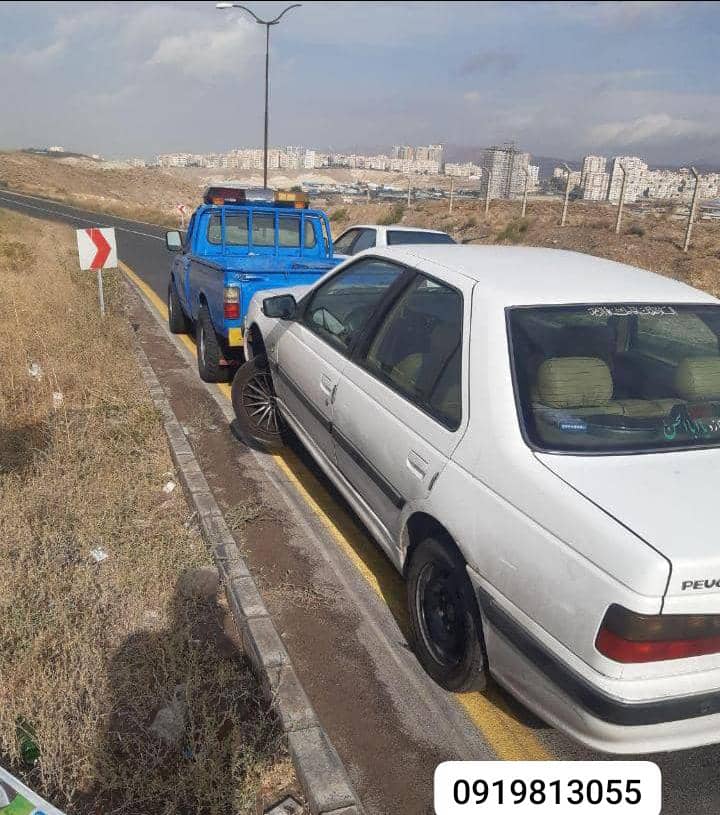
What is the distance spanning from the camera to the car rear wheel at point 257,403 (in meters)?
5.50

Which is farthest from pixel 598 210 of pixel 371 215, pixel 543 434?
pixel 543 434

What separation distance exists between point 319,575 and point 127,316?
25.4 feet

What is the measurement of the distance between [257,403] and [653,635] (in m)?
4.08

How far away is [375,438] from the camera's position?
3.36 metres

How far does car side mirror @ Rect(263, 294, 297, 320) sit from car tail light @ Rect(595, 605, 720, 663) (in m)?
3.24

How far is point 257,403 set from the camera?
5.64m

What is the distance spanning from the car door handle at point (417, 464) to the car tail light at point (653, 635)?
1.03 metres

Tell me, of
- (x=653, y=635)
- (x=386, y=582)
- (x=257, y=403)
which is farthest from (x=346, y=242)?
(x=653, y=635)

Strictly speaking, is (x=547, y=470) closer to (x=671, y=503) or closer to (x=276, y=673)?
(x=671, y=503)

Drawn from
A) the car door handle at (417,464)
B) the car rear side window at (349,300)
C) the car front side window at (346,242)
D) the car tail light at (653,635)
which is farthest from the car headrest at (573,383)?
the car front side window at (346,242)

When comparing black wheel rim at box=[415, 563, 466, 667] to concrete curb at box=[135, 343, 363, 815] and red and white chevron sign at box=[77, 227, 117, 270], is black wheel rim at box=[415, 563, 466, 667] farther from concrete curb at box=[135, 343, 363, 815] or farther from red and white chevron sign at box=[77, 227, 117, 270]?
red and white chevron sign at box=[77, 227, 117, 270]

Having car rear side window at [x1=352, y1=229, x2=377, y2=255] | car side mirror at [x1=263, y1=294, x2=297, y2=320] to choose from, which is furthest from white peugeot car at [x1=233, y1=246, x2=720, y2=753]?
car rear side window at [x1=352, y1=229, x2=377, y2=255]

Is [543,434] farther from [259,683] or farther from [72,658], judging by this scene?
[72,658]

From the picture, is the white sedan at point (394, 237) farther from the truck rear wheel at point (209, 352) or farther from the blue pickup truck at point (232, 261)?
the truck rear wheel at point (209, 352)
